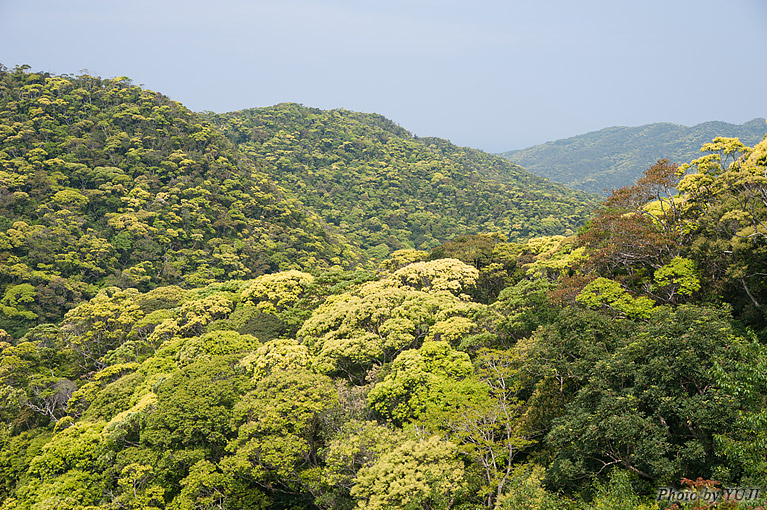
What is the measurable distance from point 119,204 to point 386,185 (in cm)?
5620

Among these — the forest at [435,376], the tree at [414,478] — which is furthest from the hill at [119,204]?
the tree at [414,478]

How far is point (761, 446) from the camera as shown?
8836 millimetres

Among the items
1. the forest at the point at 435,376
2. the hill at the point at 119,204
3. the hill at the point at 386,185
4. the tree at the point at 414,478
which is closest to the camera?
the forest at the point at 435,376

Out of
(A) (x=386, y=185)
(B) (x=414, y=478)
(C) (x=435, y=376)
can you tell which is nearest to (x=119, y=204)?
(C) (x=435, y=376)

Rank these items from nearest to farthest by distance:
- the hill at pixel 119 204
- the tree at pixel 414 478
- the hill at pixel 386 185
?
the tree at pixel 414 478, the hill at pixel 119 204, the hill at pixel 386 185

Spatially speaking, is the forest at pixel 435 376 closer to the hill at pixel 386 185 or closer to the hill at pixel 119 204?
the hill at pixel 119 204

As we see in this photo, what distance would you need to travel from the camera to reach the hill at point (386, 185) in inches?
3472

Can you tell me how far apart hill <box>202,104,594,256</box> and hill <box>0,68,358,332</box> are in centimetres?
2165

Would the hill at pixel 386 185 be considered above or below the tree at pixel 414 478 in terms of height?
above

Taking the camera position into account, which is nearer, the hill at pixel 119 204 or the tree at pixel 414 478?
the tree at pixel 414 478

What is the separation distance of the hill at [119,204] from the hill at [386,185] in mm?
21646

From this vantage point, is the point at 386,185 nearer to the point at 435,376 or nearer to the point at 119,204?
the point at 119,204

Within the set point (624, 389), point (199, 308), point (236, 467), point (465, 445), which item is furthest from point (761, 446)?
point (199, 308)

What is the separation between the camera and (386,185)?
3984 inches
